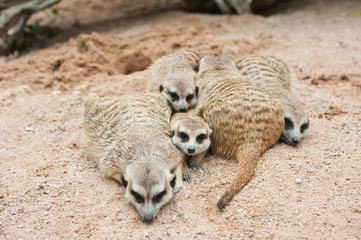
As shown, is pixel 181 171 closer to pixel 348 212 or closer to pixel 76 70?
pixel 348 212

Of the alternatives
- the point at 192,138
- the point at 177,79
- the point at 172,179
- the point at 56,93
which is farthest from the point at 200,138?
the point at 56,93

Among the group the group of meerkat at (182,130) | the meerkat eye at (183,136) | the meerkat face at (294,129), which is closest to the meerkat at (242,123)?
the group of meerkat at (182,130)

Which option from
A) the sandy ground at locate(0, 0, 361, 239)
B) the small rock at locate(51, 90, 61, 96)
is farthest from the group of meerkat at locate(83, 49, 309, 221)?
the small rock at locate(51, 90, 61, 96)

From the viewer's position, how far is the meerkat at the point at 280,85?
3365 millimetres

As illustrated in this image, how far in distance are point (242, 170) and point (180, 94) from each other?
50.5 inches

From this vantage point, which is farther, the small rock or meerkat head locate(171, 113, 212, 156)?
the small rock

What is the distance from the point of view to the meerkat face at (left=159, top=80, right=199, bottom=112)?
385 centimetres

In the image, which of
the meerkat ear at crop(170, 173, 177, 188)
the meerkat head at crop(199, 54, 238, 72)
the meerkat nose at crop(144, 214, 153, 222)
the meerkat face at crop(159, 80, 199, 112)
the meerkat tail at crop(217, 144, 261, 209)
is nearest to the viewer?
the meerkat nose at crop(144, 214, 153, 222)

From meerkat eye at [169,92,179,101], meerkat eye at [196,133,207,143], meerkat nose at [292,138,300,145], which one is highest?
meerkat eye at [196,133,207,143]

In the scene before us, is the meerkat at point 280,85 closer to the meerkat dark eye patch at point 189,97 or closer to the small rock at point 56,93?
the meerkat dark eye patch at point 189,97

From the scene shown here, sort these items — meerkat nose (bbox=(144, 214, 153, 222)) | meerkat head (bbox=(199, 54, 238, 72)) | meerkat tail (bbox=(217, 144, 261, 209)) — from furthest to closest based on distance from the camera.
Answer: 1. meerkat head (bbox=(199, 54, 238, 72))
2. meerkat tail (bbox=(217, 144, 261, 209))
3. meerkat nose (bbox=(144, 214, 153, 222))

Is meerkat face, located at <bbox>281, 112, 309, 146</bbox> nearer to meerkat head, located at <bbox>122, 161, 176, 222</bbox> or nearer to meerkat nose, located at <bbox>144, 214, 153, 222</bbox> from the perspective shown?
meerkat head, located at <bbox>122, 161, 176, 222</bbox>

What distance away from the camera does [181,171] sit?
10.1 feet

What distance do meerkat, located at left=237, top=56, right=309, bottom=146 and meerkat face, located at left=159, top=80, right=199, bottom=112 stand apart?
659mm
